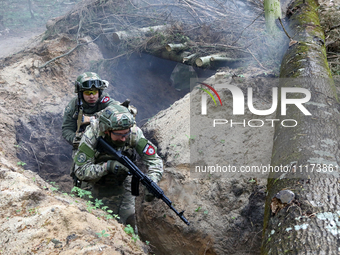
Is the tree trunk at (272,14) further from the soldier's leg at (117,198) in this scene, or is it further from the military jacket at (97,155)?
the soldier's leg at (117,198)

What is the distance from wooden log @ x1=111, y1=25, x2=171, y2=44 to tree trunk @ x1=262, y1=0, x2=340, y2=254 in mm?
5151

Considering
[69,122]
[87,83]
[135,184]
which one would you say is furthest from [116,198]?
[87,83]

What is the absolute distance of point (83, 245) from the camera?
9.05 ft

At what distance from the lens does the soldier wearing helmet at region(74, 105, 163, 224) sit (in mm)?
4238

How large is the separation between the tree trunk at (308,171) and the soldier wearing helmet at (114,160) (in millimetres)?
1915

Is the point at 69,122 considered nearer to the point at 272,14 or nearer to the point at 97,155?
the point at 97,155

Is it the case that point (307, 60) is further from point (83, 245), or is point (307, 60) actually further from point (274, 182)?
point (83, 245)

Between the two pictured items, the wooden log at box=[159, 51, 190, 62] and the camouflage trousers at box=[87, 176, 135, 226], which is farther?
the wooden log at box=[159, 51, 190, 62]

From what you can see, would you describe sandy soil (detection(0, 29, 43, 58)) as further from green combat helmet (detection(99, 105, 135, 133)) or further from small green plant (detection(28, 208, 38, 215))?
small green plant (detection(28, 208, 38, 215))

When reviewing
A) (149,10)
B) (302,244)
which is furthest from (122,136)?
(149,10)

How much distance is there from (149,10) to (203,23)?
93.4 inches

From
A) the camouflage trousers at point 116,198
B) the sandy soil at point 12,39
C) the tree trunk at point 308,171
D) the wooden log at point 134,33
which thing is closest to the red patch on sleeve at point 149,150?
the camouflage trousers at point 116,198

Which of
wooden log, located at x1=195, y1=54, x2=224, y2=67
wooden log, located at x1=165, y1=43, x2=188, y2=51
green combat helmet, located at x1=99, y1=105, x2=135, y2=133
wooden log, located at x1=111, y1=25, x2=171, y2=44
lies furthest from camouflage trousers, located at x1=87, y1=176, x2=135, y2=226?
wooden log, located at x1=111, y1=25, x2=171, y2=44

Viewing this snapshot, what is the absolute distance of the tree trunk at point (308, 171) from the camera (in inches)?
89.0
